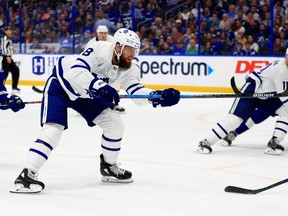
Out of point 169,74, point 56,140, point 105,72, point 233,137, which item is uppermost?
point 105,72

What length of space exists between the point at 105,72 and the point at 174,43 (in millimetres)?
8374

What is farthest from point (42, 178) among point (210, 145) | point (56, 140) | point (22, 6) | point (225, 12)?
point (22, 6)

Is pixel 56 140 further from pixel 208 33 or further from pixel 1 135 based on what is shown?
pixel 208 33

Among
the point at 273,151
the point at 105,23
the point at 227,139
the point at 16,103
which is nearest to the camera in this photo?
the point at 16,103

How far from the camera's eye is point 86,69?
162 inches

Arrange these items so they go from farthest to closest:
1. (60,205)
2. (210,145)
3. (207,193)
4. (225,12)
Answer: (225,12), (210,145), (207,193), (60,205)

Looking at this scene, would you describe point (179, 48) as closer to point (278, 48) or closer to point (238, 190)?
point (278, 48)

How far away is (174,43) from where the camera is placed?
1259 centimetres

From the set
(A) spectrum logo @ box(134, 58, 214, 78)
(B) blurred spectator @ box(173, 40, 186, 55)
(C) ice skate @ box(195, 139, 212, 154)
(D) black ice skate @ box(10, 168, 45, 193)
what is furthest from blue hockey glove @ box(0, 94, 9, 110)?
(B) blurred spectator @ box(173, 40, 186, 55)

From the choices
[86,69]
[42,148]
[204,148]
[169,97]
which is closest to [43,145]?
[42,148]

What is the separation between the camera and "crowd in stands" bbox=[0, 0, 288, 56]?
37.6ft

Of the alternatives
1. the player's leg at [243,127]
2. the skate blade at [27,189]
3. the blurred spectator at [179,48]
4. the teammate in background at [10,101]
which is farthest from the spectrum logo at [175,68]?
the skate blade at [27,189]

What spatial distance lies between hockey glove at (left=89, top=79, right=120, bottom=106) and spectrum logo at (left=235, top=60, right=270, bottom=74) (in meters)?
7.55

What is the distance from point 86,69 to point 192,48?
326 inches
